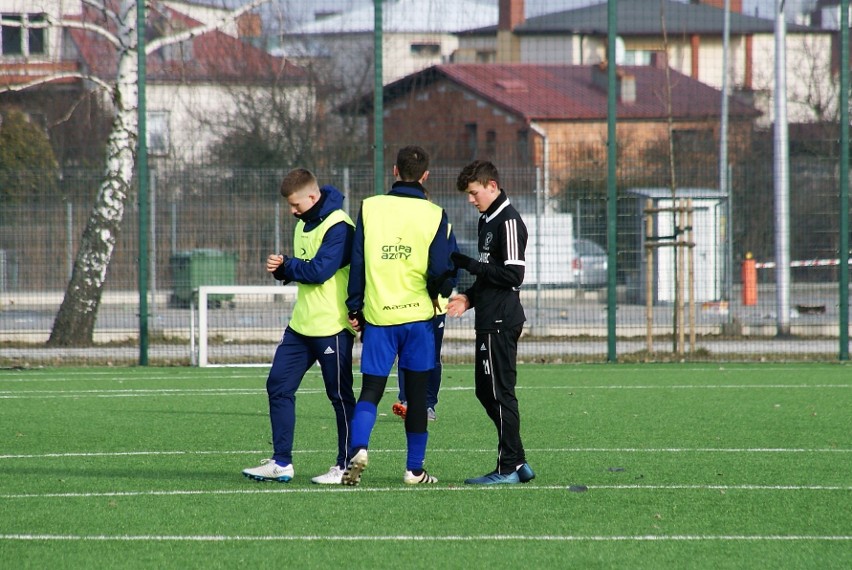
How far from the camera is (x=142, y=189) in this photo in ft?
48.2

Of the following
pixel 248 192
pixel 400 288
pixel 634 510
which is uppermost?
pixel 248 192

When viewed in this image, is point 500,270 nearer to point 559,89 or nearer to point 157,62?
point 157,62

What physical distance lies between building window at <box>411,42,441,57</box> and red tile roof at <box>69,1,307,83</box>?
8.45ft

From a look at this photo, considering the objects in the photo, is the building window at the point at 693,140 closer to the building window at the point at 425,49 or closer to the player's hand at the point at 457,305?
the building window at the point at 425,49

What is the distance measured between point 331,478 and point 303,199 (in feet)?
5.01

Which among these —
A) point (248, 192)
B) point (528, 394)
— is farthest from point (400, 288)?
point (248, 192)

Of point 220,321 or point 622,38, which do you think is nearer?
point 220,321

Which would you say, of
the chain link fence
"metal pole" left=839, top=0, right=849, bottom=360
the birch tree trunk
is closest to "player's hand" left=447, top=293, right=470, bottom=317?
the chain link fence

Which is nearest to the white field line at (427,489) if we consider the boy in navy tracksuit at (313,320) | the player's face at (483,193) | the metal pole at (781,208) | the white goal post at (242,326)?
the boy in navy tracksuit at (313,320)

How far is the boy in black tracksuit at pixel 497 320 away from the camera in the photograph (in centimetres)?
675

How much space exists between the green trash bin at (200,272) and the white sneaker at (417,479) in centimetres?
869

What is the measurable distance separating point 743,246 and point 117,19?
848 centimetres

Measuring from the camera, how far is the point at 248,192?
605 inches

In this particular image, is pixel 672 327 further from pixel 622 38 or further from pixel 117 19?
pixel 117 19
